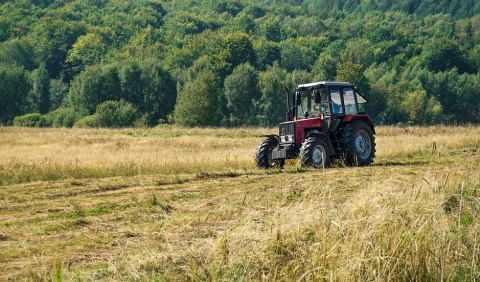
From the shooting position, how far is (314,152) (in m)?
17.6

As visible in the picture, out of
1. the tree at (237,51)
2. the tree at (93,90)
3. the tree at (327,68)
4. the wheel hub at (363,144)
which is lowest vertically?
the wheel hub at (363,144)

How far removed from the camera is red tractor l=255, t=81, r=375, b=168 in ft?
59.4

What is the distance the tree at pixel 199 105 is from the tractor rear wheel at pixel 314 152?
43.2 metres

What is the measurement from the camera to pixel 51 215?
10969mm

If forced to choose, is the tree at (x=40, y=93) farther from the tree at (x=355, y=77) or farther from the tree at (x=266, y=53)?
the tree at (x=355, y=77)

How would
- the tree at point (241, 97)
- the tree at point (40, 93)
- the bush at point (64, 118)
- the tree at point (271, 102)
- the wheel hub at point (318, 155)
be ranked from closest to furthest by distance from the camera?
the wheel hub at point (318, 155) < the bush at point (64, 118) < the tree at point (271, 102) < the tree at point (241, 97) < the tree at point (40, 93)

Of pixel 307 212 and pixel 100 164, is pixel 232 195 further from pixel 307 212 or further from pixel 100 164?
pixel 100 164

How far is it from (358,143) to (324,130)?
1061 mm

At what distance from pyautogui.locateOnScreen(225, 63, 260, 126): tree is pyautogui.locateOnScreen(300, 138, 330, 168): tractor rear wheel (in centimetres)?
5578

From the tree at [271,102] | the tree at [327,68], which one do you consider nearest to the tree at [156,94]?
the tree at [271,102]

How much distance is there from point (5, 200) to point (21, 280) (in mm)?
5874

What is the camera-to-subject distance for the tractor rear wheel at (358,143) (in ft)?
59.6

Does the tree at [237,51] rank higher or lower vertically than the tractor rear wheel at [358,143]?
higher

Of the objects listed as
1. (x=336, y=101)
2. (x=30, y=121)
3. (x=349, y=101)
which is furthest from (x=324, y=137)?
(x=30, y=121)
